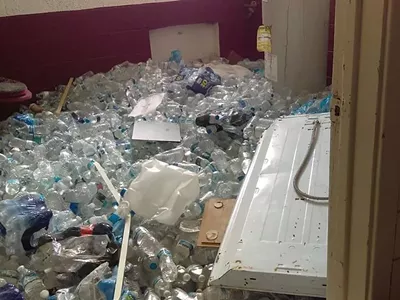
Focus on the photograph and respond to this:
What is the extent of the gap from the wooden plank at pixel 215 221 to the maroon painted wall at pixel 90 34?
1931 mm

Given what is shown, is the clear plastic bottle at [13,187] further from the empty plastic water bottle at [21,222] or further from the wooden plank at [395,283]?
the wooden plank at [395,283]

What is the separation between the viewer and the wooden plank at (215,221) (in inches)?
63.2

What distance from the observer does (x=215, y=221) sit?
5.56ft

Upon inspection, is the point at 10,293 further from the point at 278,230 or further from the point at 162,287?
the point at 278,230

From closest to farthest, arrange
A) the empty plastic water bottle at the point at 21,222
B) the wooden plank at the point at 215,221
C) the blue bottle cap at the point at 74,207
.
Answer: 1. the wooden plank at the point at 215,221
2. the empty plastic water bottle at the point at 21,222
3. the blue bottle cap at the point at 74,207

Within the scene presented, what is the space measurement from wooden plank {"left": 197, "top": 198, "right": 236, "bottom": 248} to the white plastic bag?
10cm

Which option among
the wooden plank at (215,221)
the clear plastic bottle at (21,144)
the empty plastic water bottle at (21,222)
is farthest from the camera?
the clear plastic bottle at (21,144)

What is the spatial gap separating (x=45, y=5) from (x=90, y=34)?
32 cm

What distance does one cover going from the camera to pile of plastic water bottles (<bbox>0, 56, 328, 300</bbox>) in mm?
1586

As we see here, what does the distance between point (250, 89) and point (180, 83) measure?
436 mm

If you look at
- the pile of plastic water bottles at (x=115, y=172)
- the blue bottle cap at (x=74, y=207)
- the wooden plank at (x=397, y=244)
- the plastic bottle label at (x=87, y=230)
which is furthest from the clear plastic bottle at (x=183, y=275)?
the wooden plank at (x=397, y=244)

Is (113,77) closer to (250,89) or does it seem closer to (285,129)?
(250,89)

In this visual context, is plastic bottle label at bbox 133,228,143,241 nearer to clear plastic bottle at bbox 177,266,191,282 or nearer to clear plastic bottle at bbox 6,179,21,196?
clear plastic bottle at bbox 177,266,191,282

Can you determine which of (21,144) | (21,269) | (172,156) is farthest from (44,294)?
(21,144)
